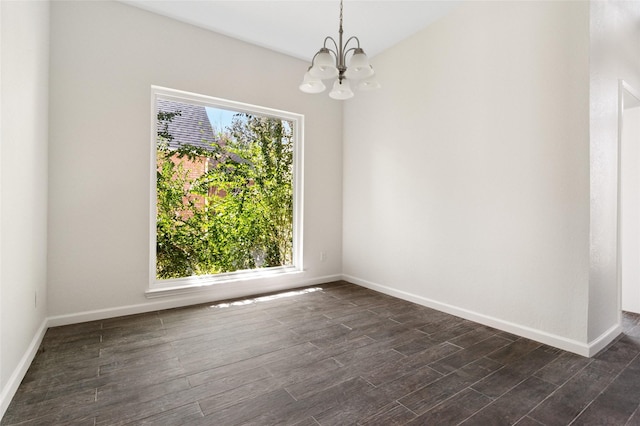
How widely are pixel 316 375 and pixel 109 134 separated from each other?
9.18ft

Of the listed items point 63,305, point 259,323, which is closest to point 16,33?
point 63,305

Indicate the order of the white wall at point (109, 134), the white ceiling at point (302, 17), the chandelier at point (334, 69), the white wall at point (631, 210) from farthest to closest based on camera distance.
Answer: the white wall at point (631, 210), the white ceiling at point (302, 17), the white wall at point (109, 134), the chandelier at point (334, 69)

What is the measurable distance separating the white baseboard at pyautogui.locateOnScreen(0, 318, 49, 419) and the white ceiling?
301 centimetres

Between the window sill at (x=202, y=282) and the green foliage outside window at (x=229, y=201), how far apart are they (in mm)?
73

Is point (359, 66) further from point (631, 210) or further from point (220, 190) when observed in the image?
point (631, 210)

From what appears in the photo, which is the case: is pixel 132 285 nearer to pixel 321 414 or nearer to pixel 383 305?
pixel 321 414

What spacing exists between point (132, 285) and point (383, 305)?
2.58 meters

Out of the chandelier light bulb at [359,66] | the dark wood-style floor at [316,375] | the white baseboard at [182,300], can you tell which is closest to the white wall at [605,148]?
the dark wood-style floor at [316,375]

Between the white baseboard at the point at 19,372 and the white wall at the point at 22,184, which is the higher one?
the white wall at the point at 22,184

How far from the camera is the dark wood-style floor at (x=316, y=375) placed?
1.59 meters

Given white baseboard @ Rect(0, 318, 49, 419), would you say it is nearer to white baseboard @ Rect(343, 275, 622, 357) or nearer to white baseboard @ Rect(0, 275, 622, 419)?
white baseboard @ Rect(0, 275, 622, 419)

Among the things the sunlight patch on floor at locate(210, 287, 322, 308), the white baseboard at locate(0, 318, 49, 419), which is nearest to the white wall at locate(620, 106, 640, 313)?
the sunlight patch on floor at locate(210, 287, 322, 308)

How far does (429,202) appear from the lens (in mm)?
3328

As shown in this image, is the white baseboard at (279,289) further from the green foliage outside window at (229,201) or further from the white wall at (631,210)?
the white wall at (631,210)
